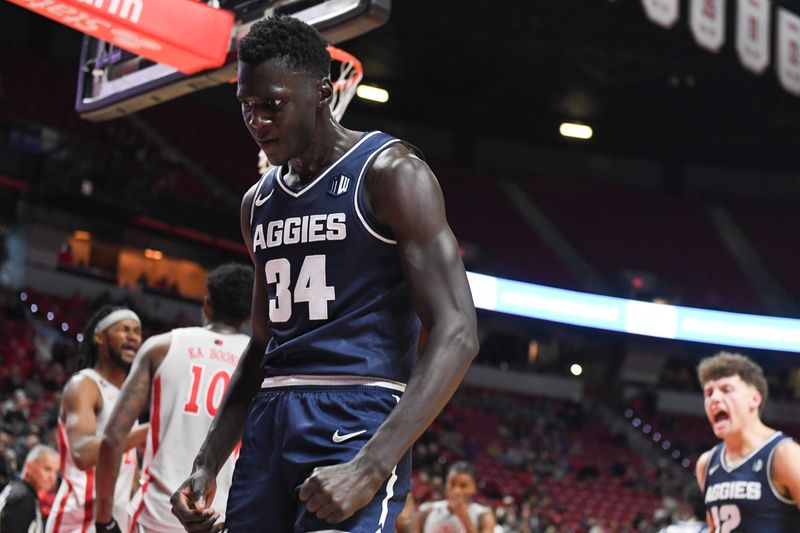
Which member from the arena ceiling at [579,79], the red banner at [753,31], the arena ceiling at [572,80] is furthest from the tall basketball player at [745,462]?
the arena ceiling at [572,80]

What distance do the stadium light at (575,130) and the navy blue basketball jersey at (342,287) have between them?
2453 centimetres

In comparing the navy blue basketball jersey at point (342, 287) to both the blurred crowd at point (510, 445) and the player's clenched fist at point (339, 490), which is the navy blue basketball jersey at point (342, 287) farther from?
the blurred crowd at point (510, 445)

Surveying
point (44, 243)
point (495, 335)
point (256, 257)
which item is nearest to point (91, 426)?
point (256, 257)

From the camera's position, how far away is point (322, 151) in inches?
97.3

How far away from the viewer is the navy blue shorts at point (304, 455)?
7.27 ft

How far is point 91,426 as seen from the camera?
4.98 metres

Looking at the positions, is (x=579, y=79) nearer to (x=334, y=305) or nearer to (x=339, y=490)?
(x=334, y=305)

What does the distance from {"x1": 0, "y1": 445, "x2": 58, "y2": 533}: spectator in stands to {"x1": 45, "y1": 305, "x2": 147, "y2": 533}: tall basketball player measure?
0.75 metres

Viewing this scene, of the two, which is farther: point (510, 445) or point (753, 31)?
point (510, 445)

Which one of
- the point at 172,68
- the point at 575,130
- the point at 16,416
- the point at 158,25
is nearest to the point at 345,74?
the point at 172,68

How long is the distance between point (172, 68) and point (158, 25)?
552 mm

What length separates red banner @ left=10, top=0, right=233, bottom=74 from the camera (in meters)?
5.14

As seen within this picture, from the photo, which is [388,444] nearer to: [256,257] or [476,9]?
[256,257]

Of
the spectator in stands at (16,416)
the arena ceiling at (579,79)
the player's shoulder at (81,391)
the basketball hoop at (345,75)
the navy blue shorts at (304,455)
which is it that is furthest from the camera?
the arena ceiling at (579,79)
